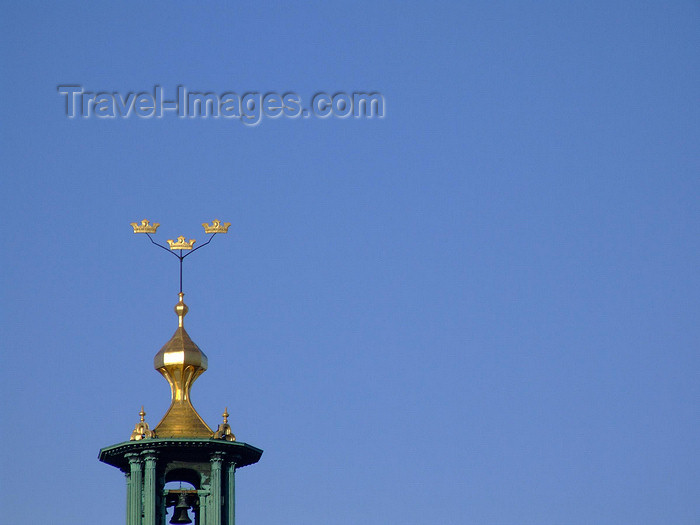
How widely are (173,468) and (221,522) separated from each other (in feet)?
9.06

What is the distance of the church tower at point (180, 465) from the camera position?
412ft

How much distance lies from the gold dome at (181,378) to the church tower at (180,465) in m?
0.04

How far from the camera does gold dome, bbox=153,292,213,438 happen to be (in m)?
127

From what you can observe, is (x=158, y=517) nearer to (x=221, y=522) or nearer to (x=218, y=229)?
(x=221, y=522)

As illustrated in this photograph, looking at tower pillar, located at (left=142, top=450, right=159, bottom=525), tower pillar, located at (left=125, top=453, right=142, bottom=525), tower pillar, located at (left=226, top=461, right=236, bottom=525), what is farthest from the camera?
tower pillar, located at (left=226, top=461, right=236, bottom=525)

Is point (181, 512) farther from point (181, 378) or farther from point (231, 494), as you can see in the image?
point (181, 378)

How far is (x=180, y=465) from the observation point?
12619 cm

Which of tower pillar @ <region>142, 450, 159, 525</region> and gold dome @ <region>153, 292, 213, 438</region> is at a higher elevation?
gold dome @ <region>153, 292, 213, 438</region>

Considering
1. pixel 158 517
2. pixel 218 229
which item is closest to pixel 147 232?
pixel 218 229

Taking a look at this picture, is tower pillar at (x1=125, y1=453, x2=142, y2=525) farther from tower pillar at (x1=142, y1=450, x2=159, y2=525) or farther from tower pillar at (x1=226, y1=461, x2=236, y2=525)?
tower pillar at (x1=226, y1=461, x2=236, y2=525)

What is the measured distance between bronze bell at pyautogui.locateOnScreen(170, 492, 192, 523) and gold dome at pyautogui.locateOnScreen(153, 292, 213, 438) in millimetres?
2475

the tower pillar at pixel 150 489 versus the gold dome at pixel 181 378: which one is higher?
the gold dome at pixel 181 378

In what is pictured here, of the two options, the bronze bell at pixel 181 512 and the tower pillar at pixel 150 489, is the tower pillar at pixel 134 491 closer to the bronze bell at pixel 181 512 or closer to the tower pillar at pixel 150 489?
the tower pillar at pixel 150 489

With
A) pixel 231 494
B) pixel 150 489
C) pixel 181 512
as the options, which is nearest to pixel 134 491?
pixel 150 489
